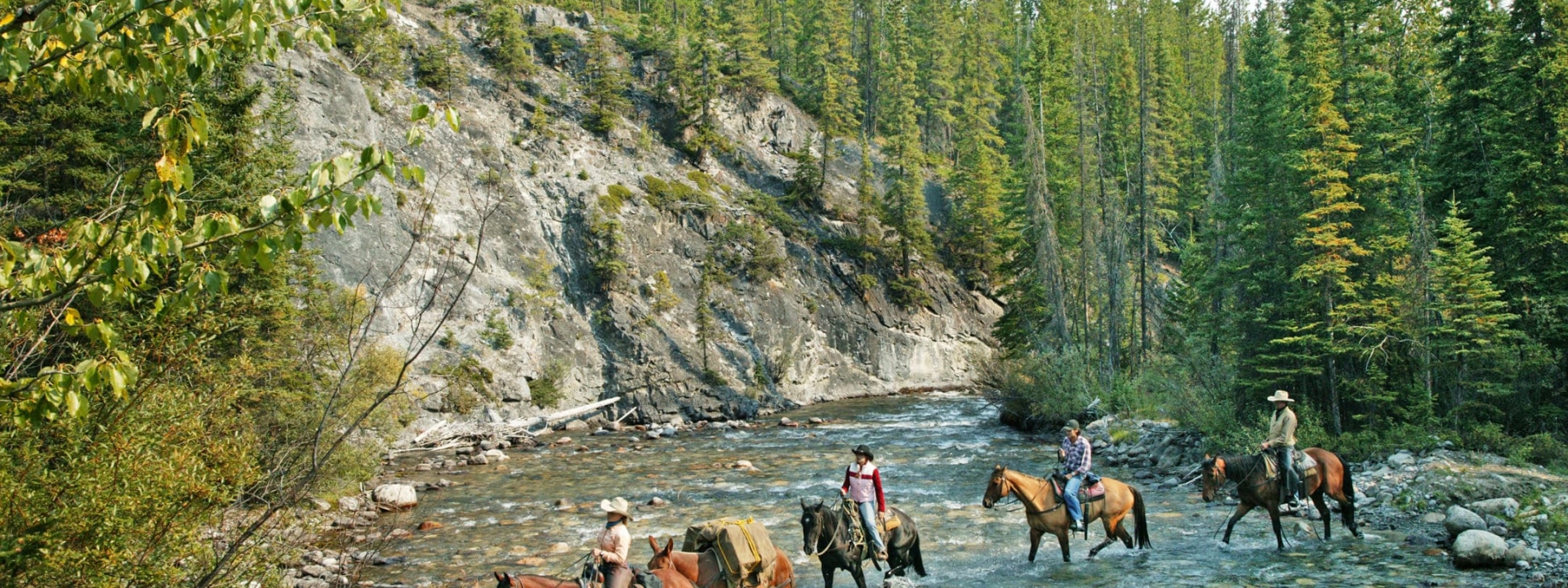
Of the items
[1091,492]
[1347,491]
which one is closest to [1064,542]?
[1091,492]

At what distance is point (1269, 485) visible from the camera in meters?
13.7

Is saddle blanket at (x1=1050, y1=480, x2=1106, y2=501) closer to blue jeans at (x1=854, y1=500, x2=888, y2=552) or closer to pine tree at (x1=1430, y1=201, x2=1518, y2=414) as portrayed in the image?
blue jeans at (x1=854, y1=500, x2=888, y2=552)

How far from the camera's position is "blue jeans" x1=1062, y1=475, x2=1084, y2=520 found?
44.3ft

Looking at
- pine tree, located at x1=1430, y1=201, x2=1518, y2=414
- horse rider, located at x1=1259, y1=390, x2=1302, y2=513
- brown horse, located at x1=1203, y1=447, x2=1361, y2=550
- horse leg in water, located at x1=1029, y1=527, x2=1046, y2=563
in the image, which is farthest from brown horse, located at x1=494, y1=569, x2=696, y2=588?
pine tree, located at x1=1430, y1=201, x2=1518, y2=414

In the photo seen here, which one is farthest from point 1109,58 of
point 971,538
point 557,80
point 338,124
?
point 971,538

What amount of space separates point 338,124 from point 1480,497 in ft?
129

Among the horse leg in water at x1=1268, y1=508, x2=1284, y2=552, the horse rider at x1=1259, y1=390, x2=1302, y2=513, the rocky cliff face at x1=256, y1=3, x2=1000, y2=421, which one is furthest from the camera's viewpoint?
the rocky cliff face at x1=256, y1=3, x2=1000, y2=421

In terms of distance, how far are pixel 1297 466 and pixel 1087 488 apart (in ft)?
12.1

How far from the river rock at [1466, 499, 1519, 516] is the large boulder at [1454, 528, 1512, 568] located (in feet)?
6.90

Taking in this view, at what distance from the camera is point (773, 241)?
50.3m

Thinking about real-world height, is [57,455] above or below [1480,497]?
above

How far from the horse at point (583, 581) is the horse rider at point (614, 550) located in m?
0.11

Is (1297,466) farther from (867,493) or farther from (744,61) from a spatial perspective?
(744,61)

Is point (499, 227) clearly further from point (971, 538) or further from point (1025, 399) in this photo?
point (971, 538)
